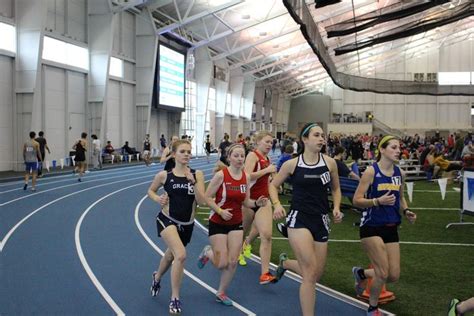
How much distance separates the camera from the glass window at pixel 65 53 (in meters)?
23.1

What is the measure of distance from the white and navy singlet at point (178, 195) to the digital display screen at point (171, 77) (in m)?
26.9

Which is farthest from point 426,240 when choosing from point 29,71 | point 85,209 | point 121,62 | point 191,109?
point 191,109

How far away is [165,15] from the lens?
31484mm

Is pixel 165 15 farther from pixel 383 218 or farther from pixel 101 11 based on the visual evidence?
pixel 383 218

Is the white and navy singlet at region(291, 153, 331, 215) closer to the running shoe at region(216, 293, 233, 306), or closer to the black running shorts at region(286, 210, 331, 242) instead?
the black running shorts at region(286, 210, 331, 242)

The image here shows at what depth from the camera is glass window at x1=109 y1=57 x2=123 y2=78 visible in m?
28.8

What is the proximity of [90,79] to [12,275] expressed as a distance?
69.1ft

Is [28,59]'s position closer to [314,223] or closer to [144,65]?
[144,65]

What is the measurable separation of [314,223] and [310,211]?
112 millimetres

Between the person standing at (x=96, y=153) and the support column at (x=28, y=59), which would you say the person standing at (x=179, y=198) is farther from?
the person standing at (x=96, y=153)

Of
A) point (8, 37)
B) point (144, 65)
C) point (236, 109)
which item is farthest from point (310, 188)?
point (236, 109)

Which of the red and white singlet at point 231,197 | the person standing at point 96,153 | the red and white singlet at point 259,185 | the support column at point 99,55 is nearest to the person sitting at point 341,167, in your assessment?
the red and white singlet at point 259,185

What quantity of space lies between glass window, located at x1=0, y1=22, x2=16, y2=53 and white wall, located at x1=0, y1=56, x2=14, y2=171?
0.42 meters

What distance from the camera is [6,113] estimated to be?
826 inches
